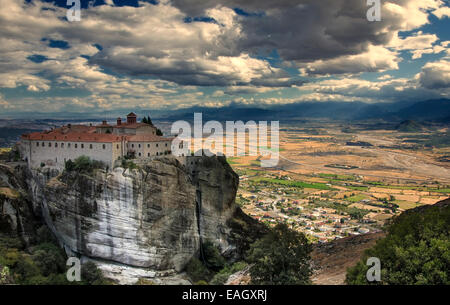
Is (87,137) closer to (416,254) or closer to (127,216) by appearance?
(127,216)

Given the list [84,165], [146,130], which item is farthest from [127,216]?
[146,130]

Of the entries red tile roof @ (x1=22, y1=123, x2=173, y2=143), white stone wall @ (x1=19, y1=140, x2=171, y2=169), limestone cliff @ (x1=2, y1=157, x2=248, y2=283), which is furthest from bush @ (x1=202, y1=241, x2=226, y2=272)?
→ red tile roof @ (x1=22, y1=123, x2=173, y2=143)

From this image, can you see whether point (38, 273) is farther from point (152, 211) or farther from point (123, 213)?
point (152, 211)

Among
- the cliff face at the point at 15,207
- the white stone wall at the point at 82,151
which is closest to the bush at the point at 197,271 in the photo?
the white stone wall at the point at 82,151

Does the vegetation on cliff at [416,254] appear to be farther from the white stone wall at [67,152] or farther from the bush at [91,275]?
the white stone wall at [67,152]

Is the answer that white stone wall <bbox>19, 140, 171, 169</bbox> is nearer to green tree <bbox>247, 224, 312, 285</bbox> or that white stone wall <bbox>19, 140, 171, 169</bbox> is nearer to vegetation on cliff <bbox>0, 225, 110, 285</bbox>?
vegetation on cliff <bbox>0, 225, 110, 285</bbox>

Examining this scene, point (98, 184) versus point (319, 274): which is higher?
point (98, 184)
